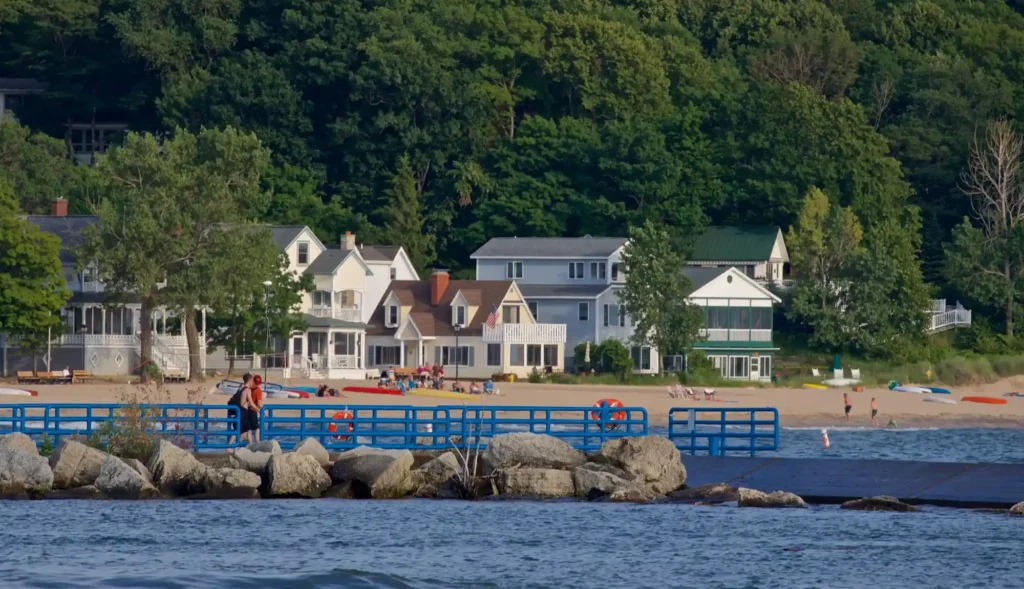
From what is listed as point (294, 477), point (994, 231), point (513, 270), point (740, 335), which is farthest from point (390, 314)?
point (294, 477)

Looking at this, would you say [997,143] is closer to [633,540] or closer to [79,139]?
[79,139]

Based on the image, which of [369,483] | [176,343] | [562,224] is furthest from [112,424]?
[562,224]

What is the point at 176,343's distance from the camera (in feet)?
255

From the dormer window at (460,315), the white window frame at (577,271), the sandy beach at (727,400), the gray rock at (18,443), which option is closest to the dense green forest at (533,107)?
the white window frame at (577,271)

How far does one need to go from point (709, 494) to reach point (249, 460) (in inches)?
345

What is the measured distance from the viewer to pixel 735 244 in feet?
315

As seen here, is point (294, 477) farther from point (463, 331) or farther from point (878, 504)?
point (463, 331)

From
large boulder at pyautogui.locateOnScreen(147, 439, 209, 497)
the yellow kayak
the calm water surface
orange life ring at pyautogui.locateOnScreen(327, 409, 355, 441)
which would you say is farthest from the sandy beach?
the calm water surface

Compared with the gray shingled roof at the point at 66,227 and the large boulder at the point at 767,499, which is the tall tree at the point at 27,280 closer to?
the gray shingled roof at the point at 66,227

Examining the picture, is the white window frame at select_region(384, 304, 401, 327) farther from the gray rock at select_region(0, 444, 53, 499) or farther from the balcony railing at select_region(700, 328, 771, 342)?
the gray rock at select_region(0, 444, 53, 499)

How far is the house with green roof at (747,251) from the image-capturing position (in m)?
94.5

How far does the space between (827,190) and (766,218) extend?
3.59 m

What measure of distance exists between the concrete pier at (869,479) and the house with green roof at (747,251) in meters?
55.6

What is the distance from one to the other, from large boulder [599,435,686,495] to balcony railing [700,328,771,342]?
48964 millimetres
